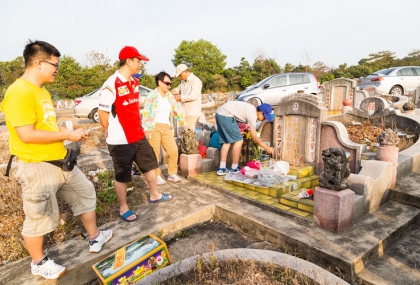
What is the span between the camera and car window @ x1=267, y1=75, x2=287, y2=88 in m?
11.5

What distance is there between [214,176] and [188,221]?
1660 millimetres

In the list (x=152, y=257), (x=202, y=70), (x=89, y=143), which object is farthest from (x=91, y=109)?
(x=202, y=70)

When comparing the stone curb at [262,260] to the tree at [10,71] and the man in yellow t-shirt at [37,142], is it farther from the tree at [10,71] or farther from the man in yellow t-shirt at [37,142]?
the tree at [10,71]

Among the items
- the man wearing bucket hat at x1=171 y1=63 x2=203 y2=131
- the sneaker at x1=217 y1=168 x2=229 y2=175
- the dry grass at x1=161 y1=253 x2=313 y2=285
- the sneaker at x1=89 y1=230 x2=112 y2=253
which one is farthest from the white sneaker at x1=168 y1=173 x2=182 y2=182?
the dry grass at x1=161 y1=253 x2=313 y2=285

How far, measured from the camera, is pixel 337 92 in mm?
10086

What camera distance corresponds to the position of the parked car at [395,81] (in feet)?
39.9

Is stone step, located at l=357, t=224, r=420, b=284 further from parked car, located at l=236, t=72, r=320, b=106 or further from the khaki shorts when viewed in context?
parked car, located at l=236, t=72, r=320, b=106

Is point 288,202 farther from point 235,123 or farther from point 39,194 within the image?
point 39,194

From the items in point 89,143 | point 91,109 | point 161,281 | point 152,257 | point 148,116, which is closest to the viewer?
point 161,281

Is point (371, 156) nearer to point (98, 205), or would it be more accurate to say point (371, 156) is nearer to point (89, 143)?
point (98, 205)

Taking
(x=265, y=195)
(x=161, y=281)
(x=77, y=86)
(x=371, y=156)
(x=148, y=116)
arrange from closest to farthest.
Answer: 1. (x=161, y=281)
2. (x=265, y=195)
3. (x=148, y=116)
4. (x=371, y=156)
5. (x=77, y=86)

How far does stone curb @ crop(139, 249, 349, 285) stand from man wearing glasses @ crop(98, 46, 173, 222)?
1.36 metres

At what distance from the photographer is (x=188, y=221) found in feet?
10.8

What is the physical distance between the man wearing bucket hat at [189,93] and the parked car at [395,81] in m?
9.72
